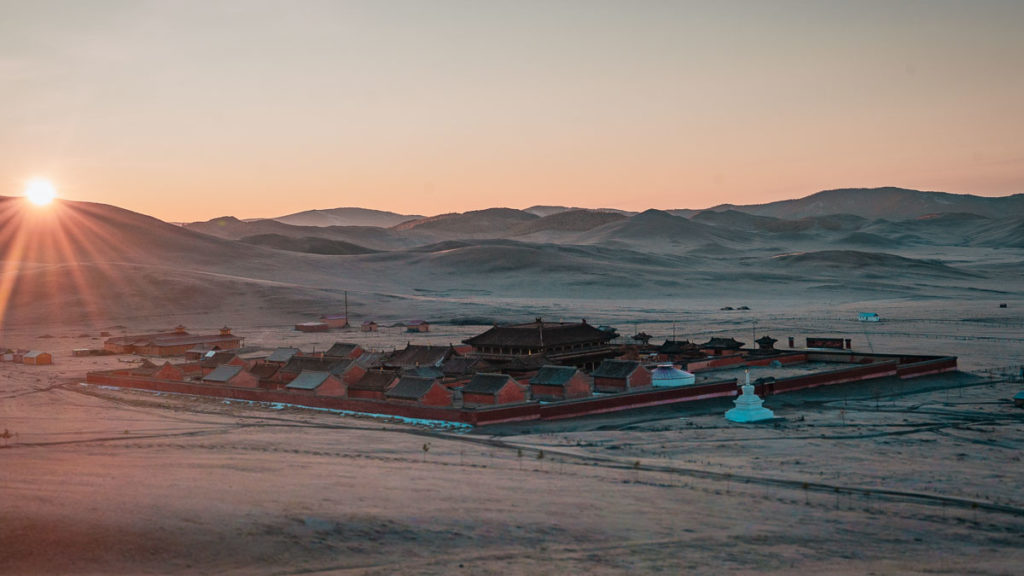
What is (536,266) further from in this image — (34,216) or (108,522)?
(108,522)

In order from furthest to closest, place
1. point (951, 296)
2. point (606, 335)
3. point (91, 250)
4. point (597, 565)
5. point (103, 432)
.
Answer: point (91, 250), point (951, 296), point (606, 335), point (103, 432), point (597, 565)

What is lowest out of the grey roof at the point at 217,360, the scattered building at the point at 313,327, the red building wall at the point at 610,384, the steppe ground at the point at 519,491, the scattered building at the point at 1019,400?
the steppe ground at the point at 519,491

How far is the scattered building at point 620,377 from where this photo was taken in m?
49.7

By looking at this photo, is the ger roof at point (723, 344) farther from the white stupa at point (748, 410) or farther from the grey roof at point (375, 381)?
the grey roof at point (375, 381)

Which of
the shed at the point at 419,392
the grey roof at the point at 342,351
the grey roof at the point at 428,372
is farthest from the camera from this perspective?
the grey roof at the point at 342,351

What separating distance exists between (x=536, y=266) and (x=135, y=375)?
123 m

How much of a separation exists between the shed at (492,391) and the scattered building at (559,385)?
2070 mm

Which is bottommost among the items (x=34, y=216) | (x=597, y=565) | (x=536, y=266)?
(x=597, y=565)

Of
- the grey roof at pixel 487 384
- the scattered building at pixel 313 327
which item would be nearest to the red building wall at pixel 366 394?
the grey roof at pixel 487 384

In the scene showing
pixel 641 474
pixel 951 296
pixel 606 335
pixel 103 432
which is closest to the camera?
pixel 641 474

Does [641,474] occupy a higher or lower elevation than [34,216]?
lower

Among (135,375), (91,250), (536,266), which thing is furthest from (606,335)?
(91,250)

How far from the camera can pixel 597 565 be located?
72.5 ft

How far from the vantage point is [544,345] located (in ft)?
192
